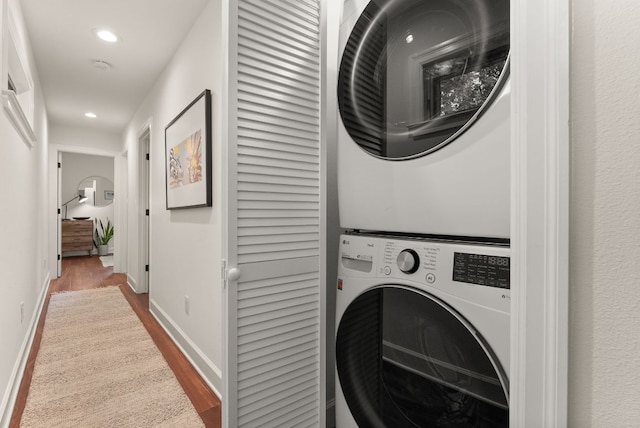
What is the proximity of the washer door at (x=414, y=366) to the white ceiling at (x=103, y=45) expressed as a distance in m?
2.11

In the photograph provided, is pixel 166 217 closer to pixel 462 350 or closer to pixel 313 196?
pixel 313 196

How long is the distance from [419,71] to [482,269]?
55 centimetres

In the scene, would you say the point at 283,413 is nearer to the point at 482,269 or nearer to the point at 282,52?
the point at 482,269

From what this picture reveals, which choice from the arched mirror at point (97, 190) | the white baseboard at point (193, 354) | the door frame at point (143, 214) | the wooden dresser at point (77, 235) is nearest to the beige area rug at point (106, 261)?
the wooden dresser at point (77, 235)

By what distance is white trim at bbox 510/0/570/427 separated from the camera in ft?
2.01

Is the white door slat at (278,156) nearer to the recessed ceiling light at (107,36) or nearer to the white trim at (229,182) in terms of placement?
the white trim at (229,182)

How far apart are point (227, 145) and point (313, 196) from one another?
0.37 m

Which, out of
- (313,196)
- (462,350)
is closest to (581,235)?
(462,350)

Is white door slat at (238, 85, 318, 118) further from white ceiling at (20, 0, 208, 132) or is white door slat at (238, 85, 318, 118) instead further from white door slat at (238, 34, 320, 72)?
white ceiling at (20, 0, 208, 132)

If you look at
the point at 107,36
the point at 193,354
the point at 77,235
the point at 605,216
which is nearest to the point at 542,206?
the point at 605,216

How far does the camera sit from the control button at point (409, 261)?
88 cm

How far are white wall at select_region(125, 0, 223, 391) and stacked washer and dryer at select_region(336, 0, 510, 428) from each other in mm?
835

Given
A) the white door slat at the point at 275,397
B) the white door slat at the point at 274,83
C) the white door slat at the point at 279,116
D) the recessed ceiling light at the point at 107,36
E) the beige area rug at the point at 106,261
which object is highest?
the recessed ceiling light at the point at 107,36

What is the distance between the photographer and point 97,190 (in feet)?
25.0
